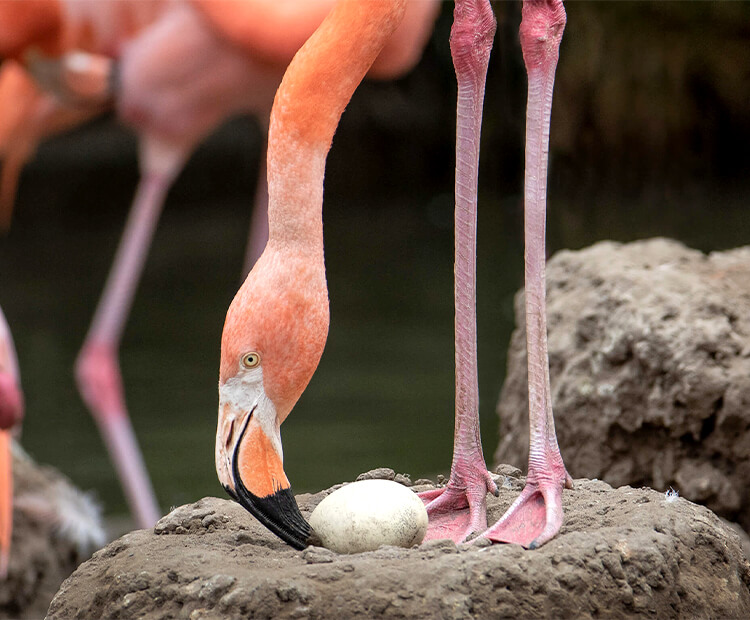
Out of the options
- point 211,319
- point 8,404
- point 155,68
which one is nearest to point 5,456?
point 8,404

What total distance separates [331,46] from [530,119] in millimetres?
362

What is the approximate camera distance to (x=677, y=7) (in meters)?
9.33

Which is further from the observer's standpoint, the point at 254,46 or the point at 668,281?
the point at 254,46

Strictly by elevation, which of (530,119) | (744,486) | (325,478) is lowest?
(325,478)

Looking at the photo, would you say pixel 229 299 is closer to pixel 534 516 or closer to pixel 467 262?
pixel 467 262

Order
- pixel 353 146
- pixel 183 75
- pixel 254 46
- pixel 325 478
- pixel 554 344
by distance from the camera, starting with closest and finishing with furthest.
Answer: pixel 554 344
pixel 254 46
pixel 183 75
pixel 325 478
pixel 353 146

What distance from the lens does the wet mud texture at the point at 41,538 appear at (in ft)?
10.7

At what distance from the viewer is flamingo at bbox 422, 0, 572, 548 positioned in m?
1.83

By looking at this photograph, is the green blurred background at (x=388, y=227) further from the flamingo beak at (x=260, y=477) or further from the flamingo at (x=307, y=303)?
the flamingo beak at (x=260, y=477)

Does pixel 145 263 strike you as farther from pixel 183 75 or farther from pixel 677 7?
pixel 183 75

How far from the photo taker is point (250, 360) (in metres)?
1.71

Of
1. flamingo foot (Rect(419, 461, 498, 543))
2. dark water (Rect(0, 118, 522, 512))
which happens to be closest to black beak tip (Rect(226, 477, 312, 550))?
flamingo foot (Rect(419, 461, 498, 543))

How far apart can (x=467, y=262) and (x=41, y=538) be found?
2024 millimetres

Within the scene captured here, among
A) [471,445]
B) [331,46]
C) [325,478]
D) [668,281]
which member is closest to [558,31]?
[331,46]
